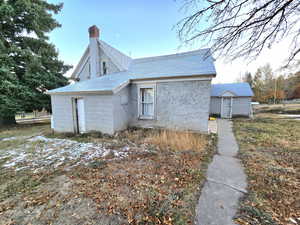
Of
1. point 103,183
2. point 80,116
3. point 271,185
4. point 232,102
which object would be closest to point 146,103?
point 80,116

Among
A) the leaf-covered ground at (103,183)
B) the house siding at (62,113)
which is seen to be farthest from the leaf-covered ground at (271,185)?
the house siding at (62,113)

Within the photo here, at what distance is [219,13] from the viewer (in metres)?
3.11

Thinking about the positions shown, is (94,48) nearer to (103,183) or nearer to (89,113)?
(89,113)

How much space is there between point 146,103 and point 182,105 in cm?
225

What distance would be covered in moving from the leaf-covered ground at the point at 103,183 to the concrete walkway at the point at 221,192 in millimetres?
178

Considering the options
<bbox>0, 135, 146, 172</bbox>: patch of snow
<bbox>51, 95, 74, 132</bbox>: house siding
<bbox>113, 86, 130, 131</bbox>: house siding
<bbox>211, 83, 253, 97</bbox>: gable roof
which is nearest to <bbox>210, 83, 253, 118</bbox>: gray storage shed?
<bbox>211, 83, 253, 97</bbox>: gable roof

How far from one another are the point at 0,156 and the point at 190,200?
6.85 metres

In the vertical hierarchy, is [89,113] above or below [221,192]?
above

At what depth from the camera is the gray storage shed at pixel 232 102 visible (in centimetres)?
1305

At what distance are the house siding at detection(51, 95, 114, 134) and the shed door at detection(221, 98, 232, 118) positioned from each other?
1266cm

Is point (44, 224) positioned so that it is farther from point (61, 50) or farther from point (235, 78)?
point (235, 78)

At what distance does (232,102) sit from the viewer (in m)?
13.4

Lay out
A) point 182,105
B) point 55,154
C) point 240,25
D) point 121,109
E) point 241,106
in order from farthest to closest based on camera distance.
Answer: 1. point 241,106
2. point 121,109
3. point 182,105
4. point 55,154
5. point 240,25

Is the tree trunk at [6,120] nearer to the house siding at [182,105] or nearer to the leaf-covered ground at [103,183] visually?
the leaf-covered ground at [103,183]
